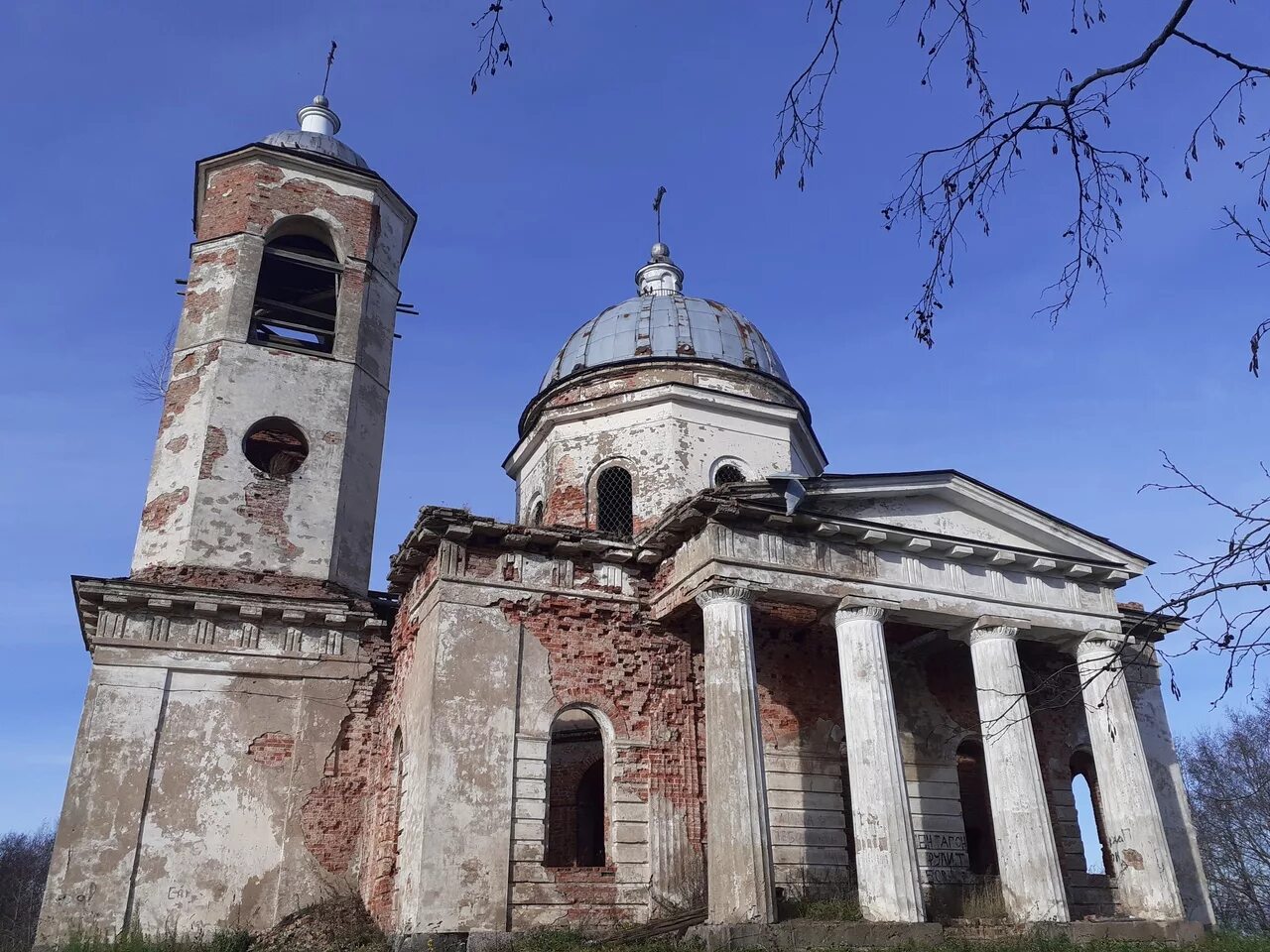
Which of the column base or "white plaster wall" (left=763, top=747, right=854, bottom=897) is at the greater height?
"white plaster wall" (left=763, top=747, right=854, bottom=897)

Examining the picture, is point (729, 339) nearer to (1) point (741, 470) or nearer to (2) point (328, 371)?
(1) point (741, 470)

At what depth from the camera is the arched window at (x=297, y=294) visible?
1612 centimetres

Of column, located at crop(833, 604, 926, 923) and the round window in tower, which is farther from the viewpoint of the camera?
the round window in tower

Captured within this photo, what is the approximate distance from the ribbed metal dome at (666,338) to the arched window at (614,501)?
6.99ft

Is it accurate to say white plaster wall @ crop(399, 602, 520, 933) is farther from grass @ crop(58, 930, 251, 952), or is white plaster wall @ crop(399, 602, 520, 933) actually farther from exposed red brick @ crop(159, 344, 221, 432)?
exposed red brick @ crop(159, 344, 221, 432)

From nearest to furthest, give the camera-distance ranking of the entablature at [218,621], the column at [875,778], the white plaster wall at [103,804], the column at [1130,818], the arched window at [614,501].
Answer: the column at [875,778], the white plaster wall at [103,804], the column at [1130,818], the entablature at [218,621], the arched window at [614,501]

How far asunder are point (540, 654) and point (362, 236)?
8049 mm

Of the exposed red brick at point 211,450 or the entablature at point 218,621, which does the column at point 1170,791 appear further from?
the exposed red brick at point 211,450

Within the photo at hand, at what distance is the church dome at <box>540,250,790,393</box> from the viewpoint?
18.1m

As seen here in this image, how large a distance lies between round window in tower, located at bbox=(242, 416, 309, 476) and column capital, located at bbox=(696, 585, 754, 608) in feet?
21.6

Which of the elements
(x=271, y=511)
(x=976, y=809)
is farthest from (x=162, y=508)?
(x=976, y=809)

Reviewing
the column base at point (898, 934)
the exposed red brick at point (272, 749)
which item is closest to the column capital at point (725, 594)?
the column base at point (898, 934)

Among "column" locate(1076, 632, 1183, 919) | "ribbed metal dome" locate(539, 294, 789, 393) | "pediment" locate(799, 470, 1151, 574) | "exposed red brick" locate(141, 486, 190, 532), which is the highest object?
"ribbed metal dome" locate(539, 294, 789, 393)

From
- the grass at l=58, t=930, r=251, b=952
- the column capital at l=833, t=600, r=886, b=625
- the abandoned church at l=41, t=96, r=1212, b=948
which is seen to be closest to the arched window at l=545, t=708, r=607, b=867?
the abandoned church at l=41, t=96, r=1212, b=948
